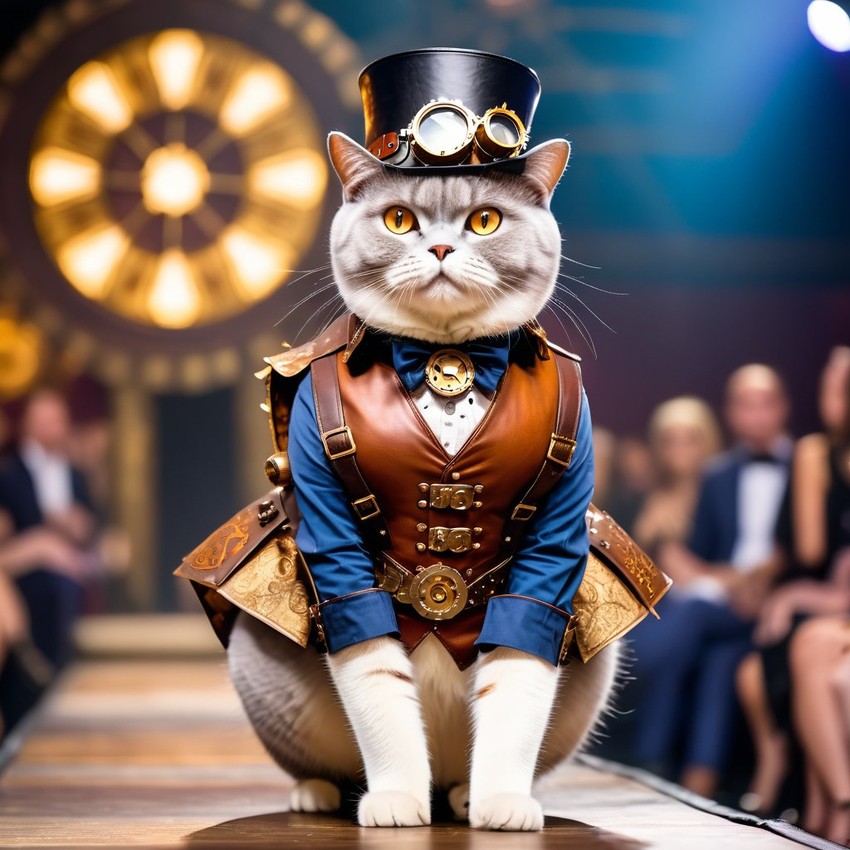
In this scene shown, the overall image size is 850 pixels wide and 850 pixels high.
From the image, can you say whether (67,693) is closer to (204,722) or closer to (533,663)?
(204,722)

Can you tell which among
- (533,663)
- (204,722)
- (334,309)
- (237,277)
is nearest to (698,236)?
(237,277)

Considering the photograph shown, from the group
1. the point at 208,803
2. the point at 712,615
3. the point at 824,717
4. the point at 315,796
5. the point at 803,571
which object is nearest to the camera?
the point at 315,796

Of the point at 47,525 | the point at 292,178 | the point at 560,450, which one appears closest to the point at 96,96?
the point at 292,178

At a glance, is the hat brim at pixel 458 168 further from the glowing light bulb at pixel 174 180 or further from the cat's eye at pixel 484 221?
the glowing light bulb at pixel 174 180

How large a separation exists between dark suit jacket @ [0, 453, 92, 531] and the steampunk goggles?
3601 mm

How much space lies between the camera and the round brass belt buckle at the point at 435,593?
137 centimetres

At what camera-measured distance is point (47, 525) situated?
4652 mm

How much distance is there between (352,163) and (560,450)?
419 mm

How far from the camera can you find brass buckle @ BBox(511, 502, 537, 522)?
1383mm

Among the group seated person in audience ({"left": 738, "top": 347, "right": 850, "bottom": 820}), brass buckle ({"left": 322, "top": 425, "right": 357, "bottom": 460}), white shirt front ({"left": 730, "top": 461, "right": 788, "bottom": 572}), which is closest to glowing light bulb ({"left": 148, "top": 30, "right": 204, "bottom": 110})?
white shirt front ({"left": 730, "top": 461, "right": 788, "bottom": 572})

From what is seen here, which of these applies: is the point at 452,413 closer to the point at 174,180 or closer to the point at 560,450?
the point at 560,450

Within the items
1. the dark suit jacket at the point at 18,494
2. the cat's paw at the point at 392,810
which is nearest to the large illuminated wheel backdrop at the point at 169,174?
the dark suit jacket at the point at 18,494

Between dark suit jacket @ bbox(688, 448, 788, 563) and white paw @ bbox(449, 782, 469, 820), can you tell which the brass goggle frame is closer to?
white paw @ bbox(449, 782, 469, 820)

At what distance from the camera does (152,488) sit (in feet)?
15.8
